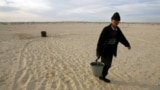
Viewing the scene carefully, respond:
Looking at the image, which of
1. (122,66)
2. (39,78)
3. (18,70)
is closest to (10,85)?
(39,78)

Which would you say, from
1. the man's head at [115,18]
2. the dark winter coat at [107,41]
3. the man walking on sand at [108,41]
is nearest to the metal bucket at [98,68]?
the man walking on sand at [108,41]

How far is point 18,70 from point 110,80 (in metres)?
3.26

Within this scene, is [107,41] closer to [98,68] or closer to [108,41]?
[108,41]

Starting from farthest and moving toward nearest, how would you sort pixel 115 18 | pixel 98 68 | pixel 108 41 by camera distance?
1. pixel 98 68
2. pixel 108 41
3. pixel 115 18

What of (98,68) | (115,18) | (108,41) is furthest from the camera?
(98,68)

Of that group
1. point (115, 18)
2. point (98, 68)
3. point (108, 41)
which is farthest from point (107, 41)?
point (98, 68)

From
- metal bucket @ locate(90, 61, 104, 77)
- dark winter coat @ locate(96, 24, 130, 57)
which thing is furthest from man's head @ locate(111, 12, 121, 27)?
metal bucket @ locate(90, 61, 104, 77)

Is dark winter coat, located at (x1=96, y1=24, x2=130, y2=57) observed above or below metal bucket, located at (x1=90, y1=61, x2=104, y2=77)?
above

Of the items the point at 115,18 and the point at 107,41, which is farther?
the point at 107,41

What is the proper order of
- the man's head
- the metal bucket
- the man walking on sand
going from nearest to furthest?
the man's head
the man walking on sand
the metal bucket

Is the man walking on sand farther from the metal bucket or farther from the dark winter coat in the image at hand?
the metal bucket

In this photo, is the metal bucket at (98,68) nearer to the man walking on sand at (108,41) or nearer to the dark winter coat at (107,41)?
the man walking on sand at (108,41)

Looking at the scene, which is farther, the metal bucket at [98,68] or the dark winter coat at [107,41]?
the metal bucket at [98,68]

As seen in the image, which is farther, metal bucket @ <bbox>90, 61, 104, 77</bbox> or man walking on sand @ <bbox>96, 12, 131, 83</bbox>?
metal bucket @ <bbox>90, 61, 104, 77</bbox>
